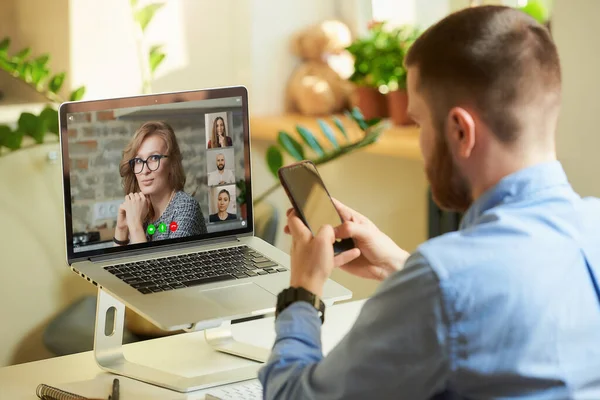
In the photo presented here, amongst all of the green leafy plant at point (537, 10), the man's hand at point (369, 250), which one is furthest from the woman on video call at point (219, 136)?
the green leafy plant at point (537, 10)

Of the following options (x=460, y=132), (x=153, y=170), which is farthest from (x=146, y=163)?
(x=460, y=132)

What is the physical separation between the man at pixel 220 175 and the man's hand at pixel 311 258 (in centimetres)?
36

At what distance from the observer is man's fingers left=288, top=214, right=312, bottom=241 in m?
1.31

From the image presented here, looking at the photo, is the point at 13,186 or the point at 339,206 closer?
the point at 339,206

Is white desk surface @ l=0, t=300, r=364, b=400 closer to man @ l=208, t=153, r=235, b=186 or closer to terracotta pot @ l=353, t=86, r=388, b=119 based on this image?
man @ l=208, t=153, r=235, b=186

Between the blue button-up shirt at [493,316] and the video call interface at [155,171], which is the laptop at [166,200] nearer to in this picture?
the video call interface at [155,171]

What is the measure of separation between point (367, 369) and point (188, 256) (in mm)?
678

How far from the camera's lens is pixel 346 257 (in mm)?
1394

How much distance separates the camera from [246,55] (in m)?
3.45

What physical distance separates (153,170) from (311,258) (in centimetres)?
45

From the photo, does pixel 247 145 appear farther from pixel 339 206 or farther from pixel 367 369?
pixel 367 369

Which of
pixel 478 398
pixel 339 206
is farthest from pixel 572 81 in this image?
pixel 478 398

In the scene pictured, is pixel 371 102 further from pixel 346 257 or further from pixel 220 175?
pixel 346 257

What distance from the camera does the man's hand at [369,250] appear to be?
1.46 m
